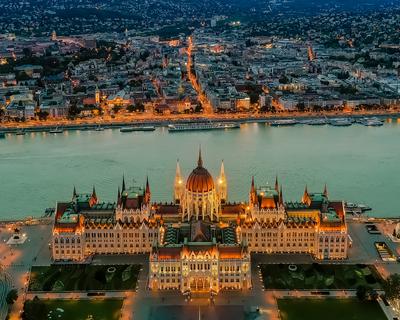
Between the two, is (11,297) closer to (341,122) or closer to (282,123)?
(282,123)

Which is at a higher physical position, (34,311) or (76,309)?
(34,311)

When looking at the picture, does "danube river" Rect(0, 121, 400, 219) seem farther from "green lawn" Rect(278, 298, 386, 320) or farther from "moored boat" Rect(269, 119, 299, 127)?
"green lawn" Rect(278, 298, 386, 320)

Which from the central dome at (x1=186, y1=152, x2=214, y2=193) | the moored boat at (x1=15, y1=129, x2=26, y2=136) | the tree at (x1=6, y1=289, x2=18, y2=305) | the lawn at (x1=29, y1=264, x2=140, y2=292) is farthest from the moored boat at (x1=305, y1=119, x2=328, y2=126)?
the tree at (x1=6, y1=289, x2=18, y2=305)

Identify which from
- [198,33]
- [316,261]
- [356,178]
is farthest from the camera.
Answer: [198,33]

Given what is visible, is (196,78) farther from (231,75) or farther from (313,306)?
(313,306)

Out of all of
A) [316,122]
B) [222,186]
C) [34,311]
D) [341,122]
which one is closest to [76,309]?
[34,311]

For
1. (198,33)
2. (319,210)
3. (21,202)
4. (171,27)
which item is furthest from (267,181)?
(171,27)
